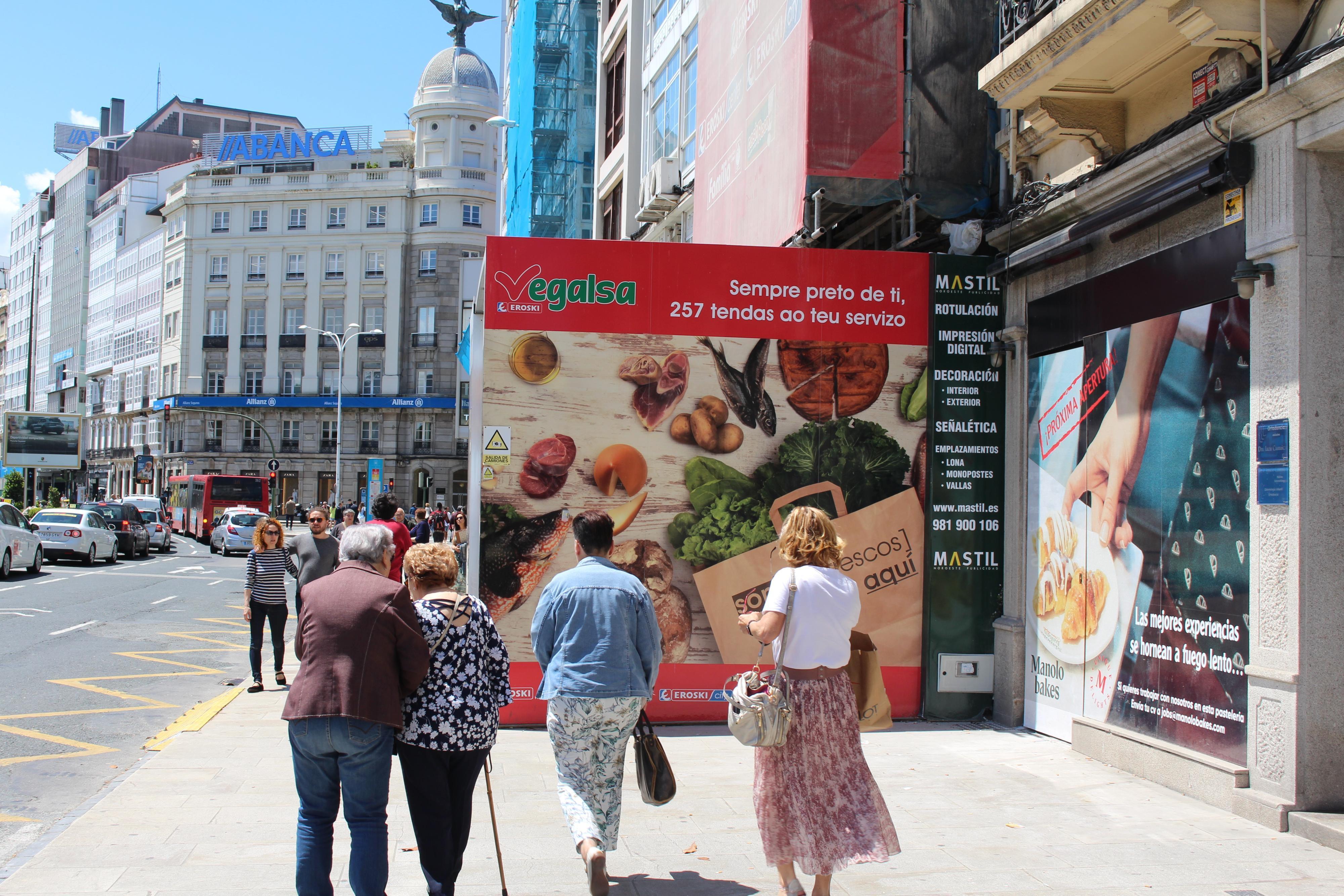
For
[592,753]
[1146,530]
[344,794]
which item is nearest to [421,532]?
[1146,530]

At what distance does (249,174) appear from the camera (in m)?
76.3

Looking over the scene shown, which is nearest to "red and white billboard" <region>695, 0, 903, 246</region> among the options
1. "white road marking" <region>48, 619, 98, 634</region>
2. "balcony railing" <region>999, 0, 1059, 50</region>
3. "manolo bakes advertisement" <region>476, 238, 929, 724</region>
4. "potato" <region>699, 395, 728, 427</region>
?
"manolo bakes advertisement" <region>476, 238, 929, 724</region>

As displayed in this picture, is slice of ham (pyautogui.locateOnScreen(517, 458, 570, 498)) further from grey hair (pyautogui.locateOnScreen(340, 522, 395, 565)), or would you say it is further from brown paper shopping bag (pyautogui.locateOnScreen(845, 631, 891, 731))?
grey hair (pyautogui.locateOnScreen(340, 522, 395, 565))

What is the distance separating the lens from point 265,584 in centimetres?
1091

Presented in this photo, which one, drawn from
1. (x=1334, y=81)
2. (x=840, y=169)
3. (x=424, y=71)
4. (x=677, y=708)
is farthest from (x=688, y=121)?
(x=424, y=71)

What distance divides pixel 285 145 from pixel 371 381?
18.5m

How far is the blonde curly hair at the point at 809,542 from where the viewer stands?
5.00 meters

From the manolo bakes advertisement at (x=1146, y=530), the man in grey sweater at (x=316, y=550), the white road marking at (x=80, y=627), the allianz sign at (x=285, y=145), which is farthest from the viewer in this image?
the allianz sign at (x=285, y=145)

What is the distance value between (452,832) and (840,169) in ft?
23.3

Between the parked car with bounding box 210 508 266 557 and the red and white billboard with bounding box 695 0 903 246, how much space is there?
2766cm

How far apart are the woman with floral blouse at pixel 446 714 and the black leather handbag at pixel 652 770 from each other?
2.52ft

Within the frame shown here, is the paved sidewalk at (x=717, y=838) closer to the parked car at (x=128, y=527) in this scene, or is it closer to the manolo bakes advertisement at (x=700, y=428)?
the manolo bakes advertisement at (x=700, y=428)

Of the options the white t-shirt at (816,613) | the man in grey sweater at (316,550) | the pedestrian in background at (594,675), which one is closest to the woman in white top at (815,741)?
the white t-shirt at (816,613)

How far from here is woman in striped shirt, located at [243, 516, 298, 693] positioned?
10.8 m
